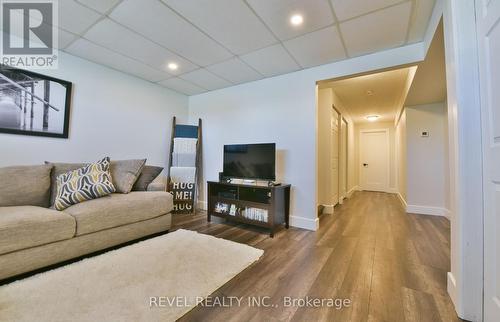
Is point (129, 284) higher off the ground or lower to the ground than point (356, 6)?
lower

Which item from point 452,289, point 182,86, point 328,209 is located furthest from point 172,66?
point 452,289

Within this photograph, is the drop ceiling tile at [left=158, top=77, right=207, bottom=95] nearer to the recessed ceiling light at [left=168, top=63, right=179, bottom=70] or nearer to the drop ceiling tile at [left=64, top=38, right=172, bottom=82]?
the drop ceiling tile at [left=64, top=38, right=172, bottom=82]

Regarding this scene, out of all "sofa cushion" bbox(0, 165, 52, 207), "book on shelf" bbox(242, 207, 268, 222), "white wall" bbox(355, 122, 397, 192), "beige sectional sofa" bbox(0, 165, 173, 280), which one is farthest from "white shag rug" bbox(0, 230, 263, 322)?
"white wall" bbox(355, 122, 397, 192)

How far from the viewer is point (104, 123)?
3.03m

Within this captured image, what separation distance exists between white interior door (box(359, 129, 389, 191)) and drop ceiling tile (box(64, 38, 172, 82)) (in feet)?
21.9

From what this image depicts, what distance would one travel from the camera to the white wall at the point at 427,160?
12.1 feet

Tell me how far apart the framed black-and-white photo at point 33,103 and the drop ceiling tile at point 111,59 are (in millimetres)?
457

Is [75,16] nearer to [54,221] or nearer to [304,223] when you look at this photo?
[54,221]

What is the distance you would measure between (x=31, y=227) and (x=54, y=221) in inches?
5.4

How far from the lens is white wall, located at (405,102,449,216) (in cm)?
368

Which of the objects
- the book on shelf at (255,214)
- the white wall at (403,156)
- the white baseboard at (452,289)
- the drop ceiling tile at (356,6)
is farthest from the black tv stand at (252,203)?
the white wall at (403,156)

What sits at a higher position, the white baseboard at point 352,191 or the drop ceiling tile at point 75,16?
the drop ceiling tile at point 75,16

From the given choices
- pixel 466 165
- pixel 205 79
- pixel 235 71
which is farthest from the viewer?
pixel 205 79

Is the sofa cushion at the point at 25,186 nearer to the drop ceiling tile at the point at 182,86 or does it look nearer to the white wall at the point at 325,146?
the drop ceiling tile at the point at 182,86
